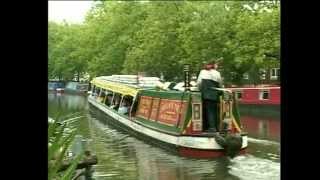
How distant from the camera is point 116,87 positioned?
261 inches

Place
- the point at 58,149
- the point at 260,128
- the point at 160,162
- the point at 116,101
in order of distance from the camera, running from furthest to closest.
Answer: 1. the point at 260,128
2. the point at 116,101
3. the point at 160,162
4. the point at 58,149

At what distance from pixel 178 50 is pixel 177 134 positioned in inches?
126

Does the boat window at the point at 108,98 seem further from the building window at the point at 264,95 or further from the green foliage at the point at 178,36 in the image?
the building window at the point at 264,95

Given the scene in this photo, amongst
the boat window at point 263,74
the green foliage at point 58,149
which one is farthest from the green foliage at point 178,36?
the green foliage at point 58,149

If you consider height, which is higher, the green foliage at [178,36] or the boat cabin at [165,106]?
the green foliage at [178,36]

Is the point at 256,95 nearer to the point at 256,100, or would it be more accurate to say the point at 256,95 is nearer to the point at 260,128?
the point at 256,100

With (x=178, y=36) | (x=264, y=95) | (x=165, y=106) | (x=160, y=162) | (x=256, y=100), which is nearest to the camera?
(x=165, y=106)

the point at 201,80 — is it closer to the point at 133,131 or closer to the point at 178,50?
the point at 133,131

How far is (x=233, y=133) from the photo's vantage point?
5367mm

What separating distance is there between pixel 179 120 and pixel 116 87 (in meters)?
1.70

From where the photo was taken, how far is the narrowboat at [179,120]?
16.8 feet

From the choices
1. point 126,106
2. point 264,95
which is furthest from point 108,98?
point 264,95

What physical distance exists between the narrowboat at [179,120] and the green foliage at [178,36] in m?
0.42
